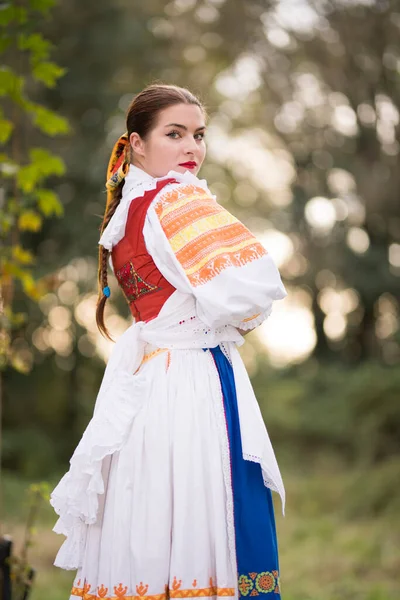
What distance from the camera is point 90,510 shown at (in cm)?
193

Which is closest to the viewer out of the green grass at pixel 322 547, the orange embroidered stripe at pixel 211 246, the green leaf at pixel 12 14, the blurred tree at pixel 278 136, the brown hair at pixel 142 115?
the orange embroidered stripe at pixel 211 246

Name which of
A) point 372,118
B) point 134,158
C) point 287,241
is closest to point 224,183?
point 287,241

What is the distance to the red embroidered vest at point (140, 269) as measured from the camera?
204cm

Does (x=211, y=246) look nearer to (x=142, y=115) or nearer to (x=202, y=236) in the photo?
(x=202, y=236)

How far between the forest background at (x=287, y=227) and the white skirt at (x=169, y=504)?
17.0 ft

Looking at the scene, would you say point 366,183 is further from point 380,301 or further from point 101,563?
point 101,563

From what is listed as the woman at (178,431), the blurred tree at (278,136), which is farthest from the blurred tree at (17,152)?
the blurred tree at (278,136)

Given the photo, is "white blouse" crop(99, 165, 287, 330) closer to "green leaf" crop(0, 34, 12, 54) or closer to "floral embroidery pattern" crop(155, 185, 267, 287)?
"floral embroidery pattern" crop(155, 185, 267, 287)

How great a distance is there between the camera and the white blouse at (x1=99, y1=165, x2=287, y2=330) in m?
1.88

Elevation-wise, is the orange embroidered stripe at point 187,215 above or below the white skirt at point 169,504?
above

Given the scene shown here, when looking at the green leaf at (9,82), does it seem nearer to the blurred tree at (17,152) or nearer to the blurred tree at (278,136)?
the blurred tree at (17,152)

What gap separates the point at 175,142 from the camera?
7.02 ft

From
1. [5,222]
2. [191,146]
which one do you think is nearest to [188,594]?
[191,146]

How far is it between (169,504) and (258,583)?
0.28 metres
